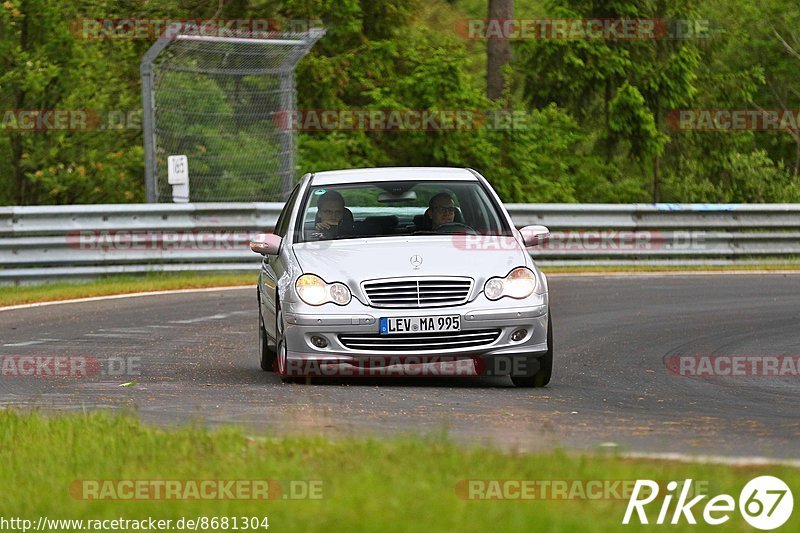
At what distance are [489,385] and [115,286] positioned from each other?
10.2 m

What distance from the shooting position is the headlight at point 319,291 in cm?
1032

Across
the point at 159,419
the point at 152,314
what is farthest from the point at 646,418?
the point at 152,314

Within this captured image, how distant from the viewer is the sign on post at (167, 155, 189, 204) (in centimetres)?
2209

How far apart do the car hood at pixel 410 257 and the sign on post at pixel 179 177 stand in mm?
11195

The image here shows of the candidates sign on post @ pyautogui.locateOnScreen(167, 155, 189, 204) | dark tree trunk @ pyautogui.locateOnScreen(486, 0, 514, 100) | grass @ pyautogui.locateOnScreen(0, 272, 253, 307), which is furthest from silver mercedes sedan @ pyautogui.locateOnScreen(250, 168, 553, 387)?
dark tree trunk @ pyautogui.locateOnScreen(486, 0, 514, 100)

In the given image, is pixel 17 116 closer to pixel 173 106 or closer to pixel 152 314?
pixel 173 106

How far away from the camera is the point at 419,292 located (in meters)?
10.2

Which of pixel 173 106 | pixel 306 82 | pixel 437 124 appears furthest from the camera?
pixel 306 82

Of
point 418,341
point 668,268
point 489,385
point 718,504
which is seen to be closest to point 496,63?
point 668,268

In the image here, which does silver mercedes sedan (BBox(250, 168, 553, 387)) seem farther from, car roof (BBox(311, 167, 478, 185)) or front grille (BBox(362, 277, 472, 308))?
car roof (BBox(311, 167, 478, 185))

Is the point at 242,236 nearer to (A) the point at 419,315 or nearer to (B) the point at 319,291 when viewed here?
(B) the point at 319,291

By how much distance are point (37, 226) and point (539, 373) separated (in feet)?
38.8

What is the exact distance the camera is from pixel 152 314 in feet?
54.8

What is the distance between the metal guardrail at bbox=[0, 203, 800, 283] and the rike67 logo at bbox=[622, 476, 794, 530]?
16.0 metres
